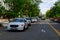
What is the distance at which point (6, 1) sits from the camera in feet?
183

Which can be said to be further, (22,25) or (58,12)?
(58,12)

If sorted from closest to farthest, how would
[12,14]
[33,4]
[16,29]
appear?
[16,29] < [12,14] < [33,4]

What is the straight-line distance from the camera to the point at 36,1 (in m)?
85.2

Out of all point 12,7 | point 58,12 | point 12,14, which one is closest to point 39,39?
point 12,14

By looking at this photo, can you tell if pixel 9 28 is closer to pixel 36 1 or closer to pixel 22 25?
pixel 22 25

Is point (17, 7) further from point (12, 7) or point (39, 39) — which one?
point (39, 39)

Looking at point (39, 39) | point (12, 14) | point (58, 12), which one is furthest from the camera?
point (58, 12)

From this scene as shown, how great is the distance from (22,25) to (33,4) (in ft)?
199

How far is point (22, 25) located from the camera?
23.0 meters

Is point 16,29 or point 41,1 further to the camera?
point 41,1

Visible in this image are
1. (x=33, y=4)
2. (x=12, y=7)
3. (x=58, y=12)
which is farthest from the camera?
(x=58, y=12)

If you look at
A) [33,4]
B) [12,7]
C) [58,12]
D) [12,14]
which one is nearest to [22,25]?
[12,14]

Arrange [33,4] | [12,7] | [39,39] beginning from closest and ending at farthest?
[39,39], [12,7], [33,4]

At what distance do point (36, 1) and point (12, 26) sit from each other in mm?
63048
